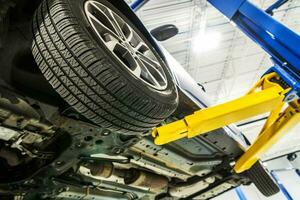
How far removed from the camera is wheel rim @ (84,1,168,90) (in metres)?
1.63

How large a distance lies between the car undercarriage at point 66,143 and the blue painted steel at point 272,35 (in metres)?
0.59

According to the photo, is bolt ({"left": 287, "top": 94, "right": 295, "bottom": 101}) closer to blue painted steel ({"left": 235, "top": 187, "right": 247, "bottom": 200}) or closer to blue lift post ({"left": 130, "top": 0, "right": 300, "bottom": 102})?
blue lift post ({"left": 130, "top": 0, "right": 300, "bottom": 102})

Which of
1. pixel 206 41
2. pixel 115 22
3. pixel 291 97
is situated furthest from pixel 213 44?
pixel 115 22

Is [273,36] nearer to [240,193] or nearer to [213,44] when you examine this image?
[213,44]

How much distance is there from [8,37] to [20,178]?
2.87ft

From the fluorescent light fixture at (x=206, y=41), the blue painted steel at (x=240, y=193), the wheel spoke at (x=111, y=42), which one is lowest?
the wheel spoke at (x=111, y=42)

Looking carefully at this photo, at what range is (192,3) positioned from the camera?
7.34 m

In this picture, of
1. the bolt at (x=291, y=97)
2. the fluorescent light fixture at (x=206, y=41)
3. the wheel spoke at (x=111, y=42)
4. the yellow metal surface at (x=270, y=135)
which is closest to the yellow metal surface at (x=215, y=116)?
the bolt at (x=291, y=97)

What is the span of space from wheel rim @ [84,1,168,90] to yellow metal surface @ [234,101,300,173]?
36.5 inches

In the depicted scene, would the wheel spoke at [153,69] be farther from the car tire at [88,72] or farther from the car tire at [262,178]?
the car tire at [262,178]

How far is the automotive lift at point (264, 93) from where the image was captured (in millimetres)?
1893

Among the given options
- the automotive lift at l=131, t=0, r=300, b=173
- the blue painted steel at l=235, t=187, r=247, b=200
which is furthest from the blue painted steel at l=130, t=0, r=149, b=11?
the blue painted steel at l=235, t=187, r=247, b=200

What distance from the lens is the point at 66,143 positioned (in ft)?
6.42

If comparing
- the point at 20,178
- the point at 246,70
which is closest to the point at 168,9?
the point at 246,70
